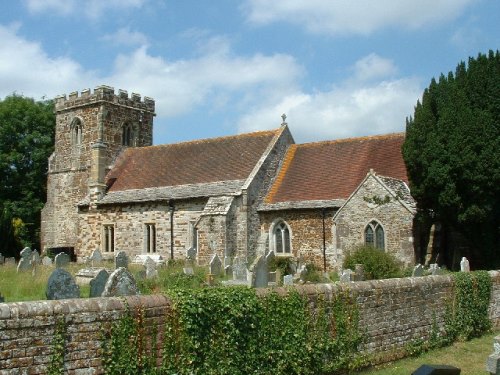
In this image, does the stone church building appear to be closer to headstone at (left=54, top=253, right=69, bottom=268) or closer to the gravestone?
headstone at (left=54, top=253, right=69, bottom=268)

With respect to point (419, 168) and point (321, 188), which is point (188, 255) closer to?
point (321, 188)

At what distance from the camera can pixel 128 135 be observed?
37.7 meters

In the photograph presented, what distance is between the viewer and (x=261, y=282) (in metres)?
14.4

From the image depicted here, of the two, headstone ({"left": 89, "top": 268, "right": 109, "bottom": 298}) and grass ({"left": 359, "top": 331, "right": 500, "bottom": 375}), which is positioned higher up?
headstone ({"left": 89, "top": 268, "right": 109, "bottom": 298})

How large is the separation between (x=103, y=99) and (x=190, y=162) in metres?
7.21

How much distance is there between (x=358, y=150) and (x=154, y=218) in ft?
35.8

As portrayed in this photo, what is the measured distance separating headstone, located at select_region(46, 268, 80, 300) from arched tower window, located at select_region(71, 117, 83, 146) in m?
28.5

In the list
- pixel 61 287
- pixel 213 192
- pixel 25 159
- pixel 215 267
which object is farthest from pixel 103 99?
pixel 61 287

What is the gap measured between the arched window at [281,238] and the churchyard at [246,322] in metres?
13.6

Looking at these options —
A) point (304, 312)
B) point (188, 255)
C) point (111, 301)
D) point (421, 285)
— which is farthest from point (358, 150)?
point (111, 301)

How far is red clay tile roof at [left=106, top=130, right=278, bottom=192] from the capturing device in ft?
101

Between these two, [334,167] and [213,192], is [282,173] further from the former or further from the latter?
[213,192]

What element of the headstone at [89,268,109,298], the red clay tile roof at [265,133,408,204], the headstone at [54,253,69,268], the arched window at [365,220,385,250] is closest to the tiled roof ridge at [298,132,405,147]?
the red clay tile roof at [265,133,408,204]

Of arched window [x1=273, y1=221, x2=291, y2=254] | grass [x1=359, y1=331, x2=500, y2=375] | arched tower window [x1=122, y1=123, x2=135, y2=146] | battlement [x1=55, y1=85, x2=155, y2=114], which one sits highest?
battlement [x1=55, y1=85, x2=155, y2=114]
